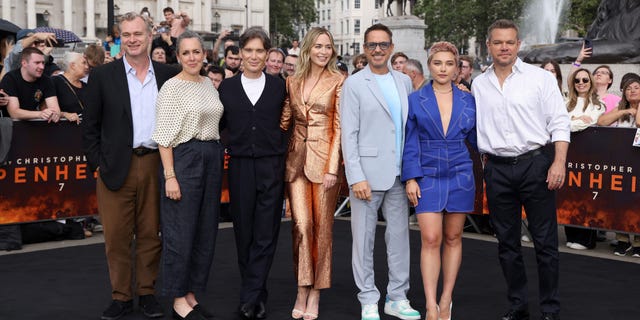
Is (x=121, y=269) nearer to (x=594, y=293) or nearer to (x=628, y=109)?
(x=594, y=293)

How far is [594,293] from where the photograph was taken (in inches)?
324

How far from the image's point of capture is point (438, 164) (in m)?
6.73

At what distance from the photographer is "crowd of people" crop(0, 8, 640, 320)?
22.3 feet

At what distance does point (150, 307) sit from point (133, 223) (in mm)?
675

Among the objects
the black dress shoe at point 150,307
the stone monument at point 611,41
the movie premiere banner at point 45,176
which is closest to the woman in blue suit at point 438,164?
the black dress shoe at point 150,307

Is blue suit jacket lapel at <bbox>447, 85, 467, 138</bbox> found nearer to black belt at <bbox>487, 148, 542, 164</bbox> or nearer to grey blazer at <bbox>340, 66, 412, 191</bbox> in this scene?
grey blazer at <bbox>340, 66, 412, 191</bbox>

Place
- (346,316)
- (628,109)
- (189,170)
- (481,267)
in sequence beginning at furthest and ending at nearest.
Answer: (628,109)
(481,267)
(346,316)
(189,170)

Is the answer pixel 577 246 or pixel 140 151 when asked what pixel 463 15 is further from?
pixel 140 151

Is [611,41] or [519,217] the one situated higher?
[611,41]

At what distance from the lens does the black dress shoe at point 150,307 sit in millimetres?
7152

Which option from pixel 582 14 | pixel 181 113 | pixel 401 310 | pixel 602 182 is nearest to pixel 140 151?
pixel 181 113

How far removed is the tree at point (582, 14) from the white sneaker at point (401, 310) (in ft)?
149

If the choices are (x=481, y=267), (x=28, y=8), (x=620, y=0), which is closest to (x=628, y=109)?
(x=481, y=267)

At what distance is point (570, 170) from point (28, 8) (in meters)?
91.9
